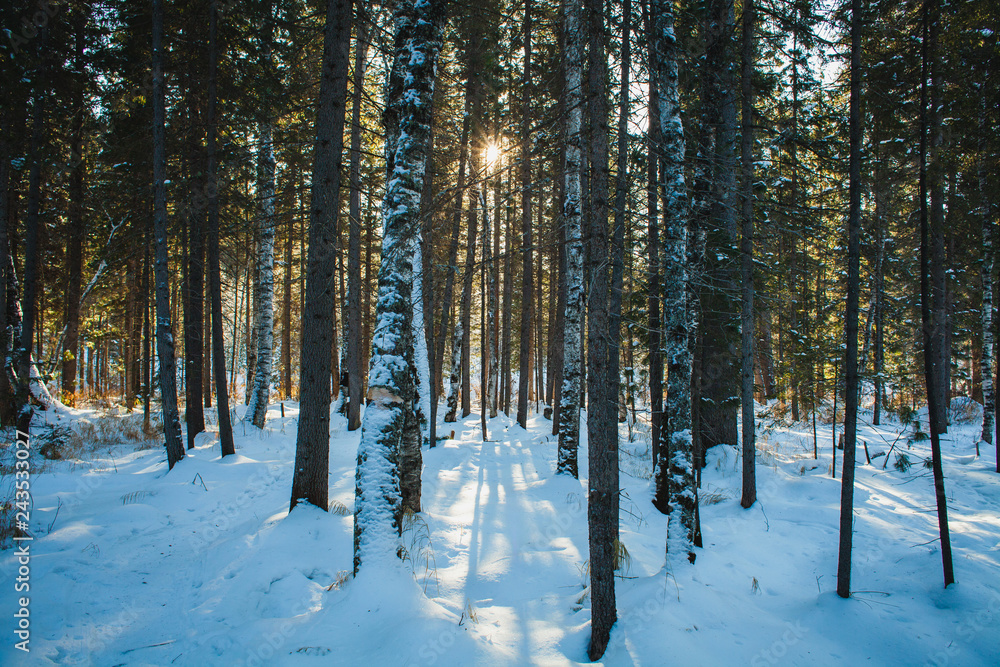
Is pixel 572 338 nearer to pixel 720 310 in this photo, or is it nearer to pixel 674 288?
pixel 720 310

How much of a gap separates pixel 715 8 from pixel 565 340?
769 cm

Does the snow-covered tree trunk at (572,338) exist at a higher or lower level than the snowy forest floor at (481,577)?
higher

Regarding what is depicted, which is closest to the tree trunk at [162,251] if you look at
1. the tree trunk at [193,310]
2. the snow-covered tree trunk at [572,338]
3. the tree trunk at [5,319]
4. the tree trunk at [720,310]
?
the tree trunk at [193,310]

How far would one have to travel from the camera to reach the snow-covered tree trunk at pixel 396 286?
5.07 meters

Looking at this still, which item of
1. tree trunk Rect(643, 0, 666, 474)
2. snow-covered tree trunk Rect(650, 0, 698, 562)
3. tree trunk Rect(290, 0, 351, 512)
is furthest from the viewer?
tree trunk Rect(643, 0, 666, 474)

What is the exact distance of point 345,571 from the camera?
17.0 ft

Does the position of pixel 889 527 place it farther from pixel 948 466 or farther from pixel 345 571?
pixel 345 571

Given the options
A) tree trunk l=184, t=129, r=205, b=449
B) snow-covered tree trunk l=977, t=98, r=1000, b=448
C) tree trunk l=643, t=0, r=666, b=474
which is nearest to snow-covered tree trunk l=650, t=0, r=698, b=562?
tree trunk l=643, t=0, r=666, b=474

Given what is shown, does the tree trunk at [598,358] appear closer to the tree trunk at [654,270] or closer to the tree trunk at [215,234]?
the tree trunk at [654,270]

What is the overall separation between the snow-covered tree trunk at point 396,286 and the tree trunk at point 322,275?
1.38 metres

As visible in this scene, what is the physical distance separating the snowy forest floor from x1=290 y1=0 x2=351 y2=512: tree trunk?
0.62 m

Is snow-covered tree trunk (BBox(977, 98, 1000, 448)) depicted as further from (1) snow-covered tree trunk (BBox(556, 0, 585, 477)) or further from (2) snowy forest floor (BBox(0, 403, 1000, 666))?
(1) snow-covered tree trunk (BBox(556, 0, 585, 477))

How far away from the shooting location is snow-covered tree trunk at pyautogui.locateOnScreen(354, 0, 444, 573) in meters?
5.07

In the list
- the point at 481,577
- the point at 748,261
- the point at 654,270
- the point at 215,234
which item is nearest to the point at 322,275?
the point at 481,577
